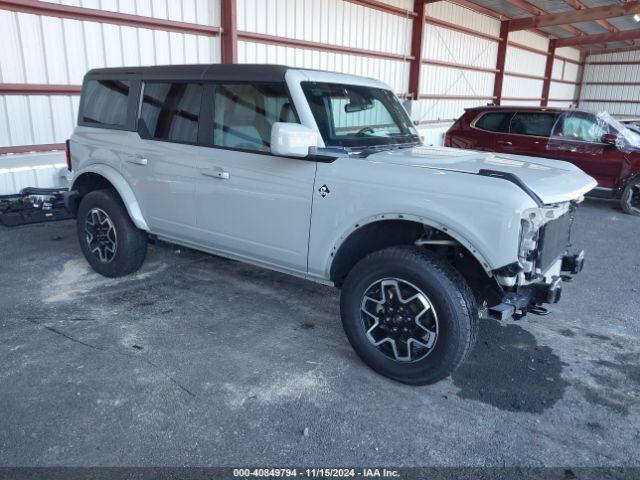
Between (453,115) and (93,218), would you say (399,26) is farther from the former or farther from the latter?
(93,218)

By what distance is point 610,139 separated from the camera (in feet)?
28.4

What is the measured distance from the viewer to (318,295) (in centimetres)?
471

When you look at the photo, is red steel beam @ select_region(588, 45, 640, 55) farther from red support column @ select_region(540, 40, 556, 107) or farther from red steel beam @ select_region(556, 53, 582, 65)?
red support column @ select_region(540, 40, 556, 107)

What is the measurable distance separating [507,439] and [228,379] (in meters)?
1.70

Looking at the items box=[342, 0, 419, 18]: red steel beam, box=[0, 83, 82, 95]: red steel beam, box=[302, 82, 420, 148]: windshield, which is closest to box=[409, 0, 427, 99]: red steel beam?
box=[342, 0, 419, 18]: red steel beam

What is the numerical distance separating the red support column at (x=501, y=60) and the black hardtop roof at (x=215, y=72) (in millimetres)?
17694

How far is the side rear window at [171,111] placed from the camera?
4066 mm

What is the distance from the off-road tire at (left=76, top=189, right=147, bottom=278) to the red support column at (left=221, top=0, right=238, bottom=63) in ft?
18.3

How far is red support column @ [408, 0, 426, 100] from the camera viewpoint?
14320 mm

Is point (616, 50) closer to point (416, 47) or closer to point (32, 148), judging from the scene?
point (416, 47)

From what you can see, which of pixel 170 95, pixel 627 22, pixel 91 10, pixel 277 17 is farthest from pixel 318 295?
pixel 627 22

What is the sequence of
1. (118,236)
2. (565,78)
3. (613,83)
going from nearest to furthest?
(118,236) < (565,78) < (613,83)

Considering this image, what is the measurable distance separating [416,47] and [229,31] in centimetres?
706

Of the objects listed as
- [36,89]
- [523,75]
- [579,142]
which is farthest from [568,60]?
[36,89]
